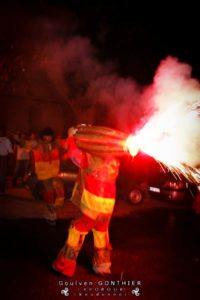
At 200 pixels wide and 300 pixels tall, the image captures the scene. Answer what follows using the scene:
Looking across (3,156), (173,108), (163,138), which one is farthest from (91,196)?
(3,156)

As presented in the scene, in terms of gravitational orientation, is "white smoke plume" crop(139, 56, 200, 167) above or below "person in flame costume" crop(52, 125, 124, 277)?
above

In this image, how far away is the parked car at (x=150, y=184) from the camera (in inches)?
399

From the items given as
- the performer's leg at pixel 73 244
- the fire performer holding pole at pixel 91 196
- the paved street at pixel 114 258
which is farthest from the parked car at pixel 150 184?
the performer's leg at pixel 73 244

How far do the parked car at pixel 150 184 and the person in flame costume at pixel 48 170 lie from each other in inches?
141

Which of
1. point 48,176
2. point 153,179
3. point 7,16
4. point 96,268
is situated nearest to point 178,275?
point 96,268

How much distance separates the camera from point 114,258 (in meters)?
5.82

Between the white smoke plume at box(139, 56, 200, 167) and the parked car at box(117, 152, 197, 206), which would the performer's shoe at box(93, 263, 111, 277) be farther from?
the parked car at box(117, 152, 197, 206)

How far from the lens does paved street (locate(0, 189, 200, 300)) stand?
4.64m

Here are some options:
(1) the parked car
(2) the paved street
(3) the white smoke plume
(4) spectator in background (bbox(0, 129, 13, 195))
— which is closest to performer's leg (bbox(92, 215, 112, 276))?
(2) the paved street

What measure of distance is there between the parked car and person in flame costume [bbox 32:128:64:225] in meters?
3.58

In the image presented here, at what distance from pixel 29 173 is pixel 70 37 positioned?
3.92m

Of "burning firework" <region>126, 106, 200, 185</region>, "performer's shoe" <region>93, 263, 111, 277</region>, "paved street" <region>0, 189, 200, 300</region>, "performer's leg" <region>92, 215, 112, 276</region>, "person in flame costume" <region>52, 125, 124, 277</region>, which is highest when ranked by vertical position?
"burning firework" <region>126, 106, 200, 185</region>

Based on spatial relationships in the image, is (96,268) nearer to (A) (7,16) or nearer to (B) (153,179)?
(B) (153,179)

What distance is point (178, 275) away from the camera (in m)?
5.47
